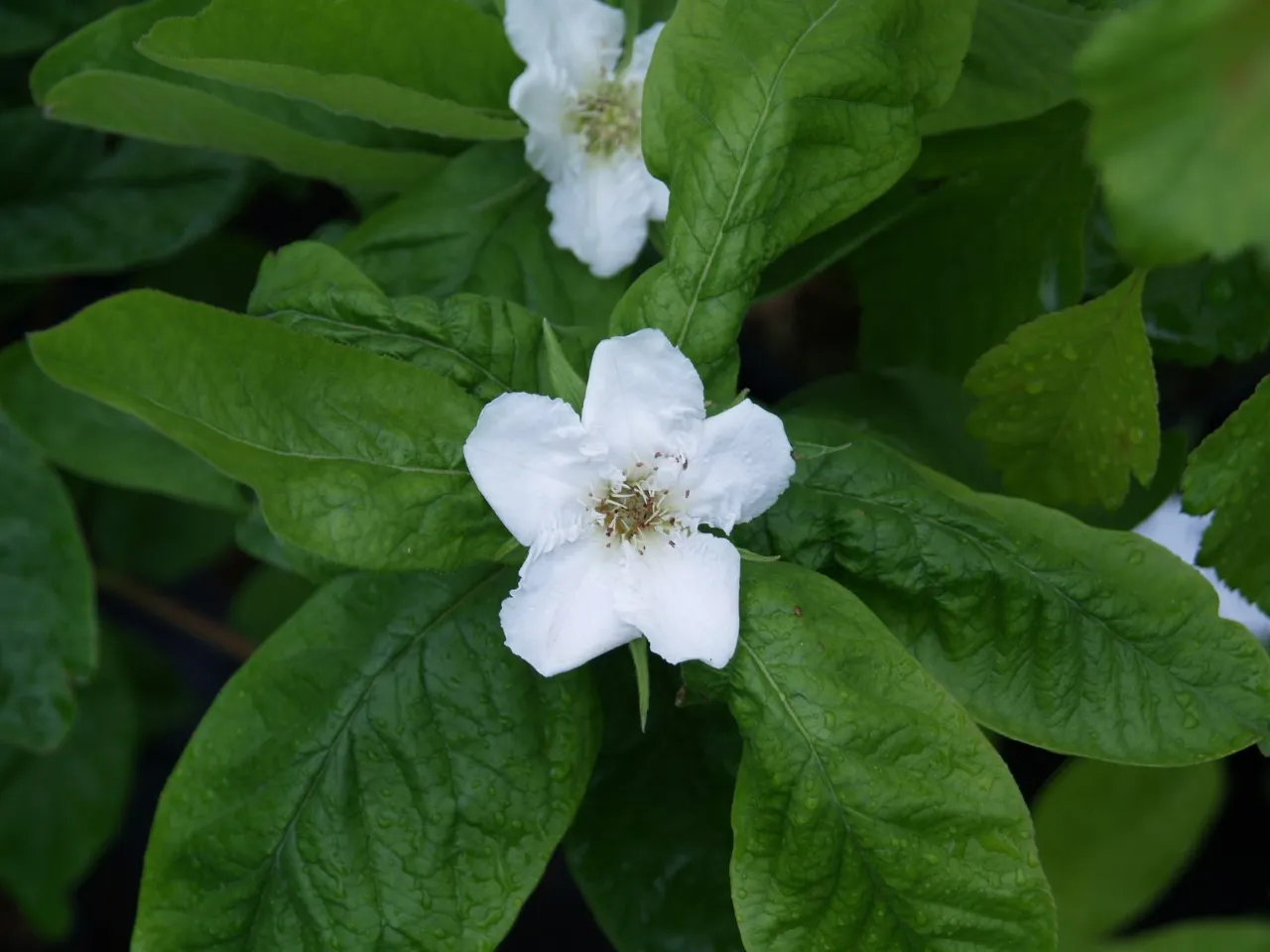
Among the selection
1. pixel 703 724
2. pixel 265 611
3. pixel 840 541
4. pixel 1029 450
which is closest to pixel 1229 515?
pixel 1029 450

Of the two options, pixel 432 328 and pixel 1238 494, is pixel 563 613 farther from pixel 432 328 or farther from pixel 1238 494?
pixel 1238 494

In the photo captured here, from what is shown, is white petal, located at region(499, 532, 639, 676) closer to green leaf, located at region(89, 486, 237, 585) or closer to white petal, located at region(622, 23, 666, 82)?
white petal, located at region(622, 23, 666, 82)

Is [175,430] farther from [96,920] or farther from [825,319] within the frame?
[96,920]

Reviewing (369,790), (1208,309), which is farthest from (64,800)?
(1208,309)

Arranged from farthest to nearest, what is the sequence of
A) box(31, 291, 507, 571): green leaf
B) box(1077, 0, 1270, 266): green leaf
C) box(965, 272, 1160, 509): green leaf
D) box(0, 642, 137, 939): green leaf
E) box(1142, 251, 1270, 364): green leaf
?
box(0, 642, 137, 939): green leaf → box(1142, 251, 1270, 364): green leaf → box(965, 272, 1160, 509): green leaf → box(31, 291, 507, 571): green leaf → box(1077, 0, 1270, 266): green leaf

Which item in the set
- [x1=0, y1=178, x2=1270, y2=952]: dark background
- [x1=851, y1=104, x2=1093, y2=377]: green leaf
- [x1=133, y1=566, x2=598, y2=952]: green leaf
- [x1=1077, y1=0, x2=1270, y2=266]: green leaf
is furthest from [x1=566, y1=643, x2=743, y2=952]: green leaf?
[x1=0, y1=178, x2=1270, y2=952]: dark background

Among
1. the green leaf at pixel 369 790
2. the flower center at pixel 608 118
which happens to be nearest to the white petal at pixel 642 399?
the green leaf at pixel 369 790
